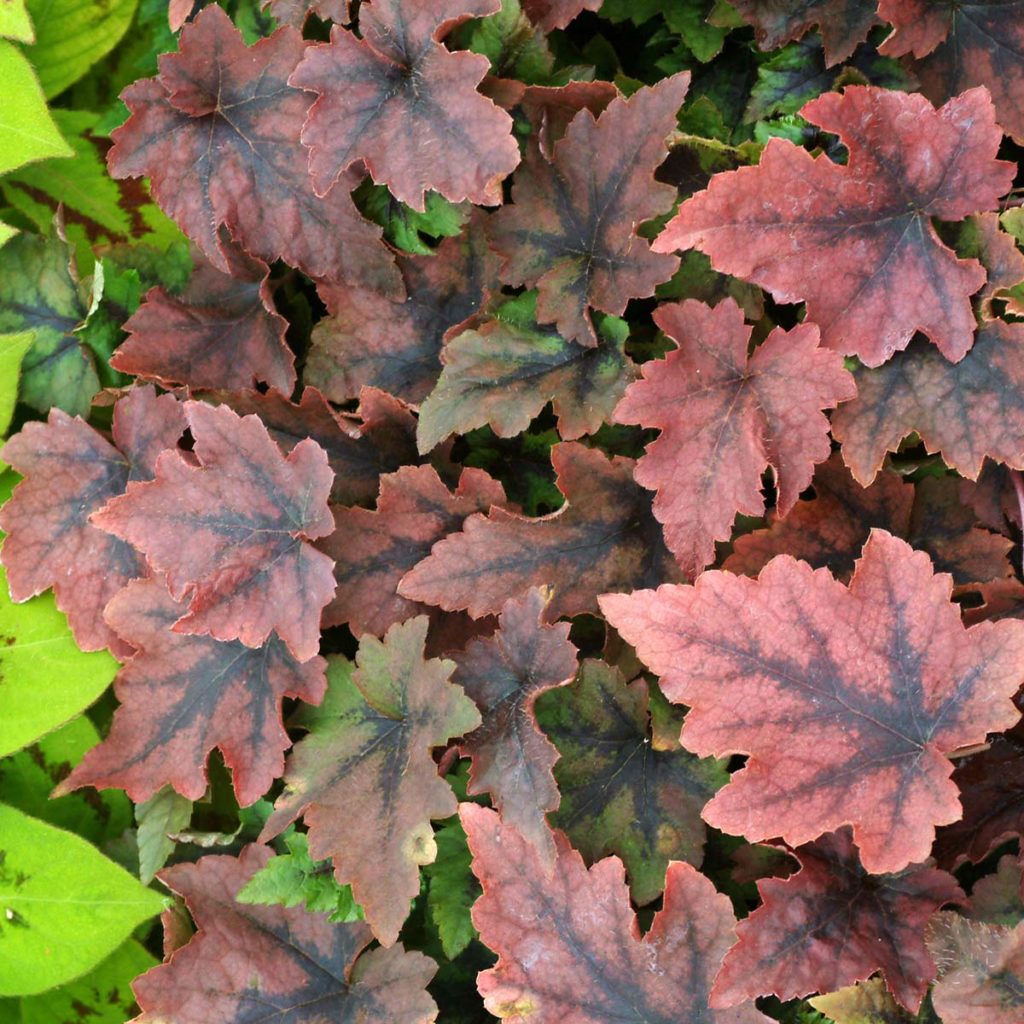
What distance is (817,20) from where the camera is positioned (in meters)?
1.11

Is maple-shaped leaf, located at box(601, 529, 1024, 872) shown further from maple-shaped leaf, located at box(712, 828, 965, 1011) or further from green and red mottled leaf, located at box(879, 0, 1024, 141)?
green and red mottled leaf, located at box(879, 0, 1024, 141)

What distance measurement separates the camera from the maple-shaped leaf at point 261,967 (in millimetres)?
1115

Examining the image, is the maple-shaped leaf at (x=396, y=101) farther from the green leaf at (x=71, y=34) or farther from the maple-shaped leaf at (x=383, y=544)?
the green leaf at (x=71, y=34)

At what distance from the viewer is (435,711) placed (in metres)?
1.04

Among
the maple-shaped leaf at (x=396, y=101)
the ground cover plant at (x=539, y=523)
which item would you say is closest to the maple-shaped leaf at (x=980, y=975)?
the ground cover plant at (x=539, y=523)

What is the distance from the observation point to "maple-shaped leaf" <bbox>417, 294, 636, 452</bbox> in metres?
1.09

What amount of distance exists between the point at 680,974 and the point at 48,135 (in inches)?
47.4

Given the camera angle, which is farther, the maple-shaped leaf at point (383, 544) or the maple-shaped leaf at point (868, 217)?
the maple-shaped leaf at point (383, 544)

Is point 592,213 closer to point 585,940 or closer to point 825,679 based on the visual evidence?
point 825,679

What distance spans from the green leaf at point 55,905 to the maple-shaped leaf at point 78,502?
277 millimetres

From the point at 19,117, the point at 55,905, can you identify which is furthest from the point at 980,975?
the point at 19,117

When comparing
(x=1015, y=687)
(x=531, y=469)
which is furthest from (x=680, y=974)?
(x=531, y=469)

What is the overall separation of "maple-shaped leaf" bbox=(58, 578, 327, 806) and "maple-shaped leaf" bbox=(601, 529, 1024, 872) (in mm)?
461

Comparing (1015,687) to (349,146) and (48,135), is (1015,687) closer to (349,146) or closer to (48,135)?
(349,146)
